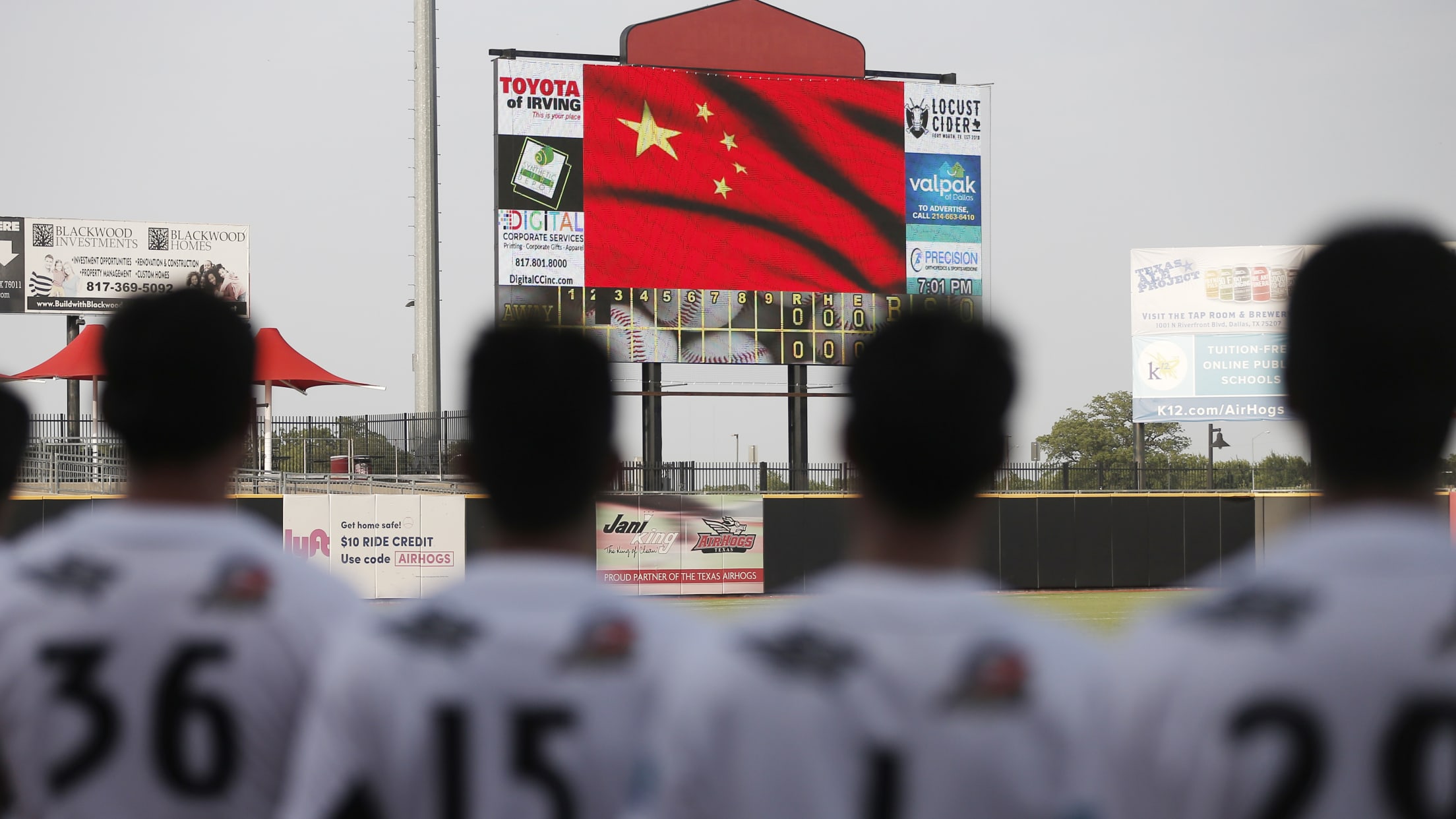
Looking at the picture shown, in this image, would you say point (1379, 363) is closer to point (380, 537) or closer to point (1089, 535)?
point (380, 537)

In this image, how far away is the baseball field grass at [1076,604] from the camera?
20359mm

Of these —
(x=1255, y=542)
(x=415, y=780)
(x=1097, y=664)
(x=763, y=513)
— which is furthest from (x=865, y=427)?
(x=1255, y=542)

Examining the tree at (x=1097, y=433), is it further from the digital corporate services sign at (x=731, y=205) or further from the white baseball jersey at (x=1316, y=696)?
the white baseball jersey at (x=1316, y=696)

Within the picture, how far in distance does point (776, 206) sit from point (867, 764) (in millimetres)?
25613

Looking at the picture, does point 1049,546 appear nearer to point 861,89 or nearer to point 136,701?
point 861,89

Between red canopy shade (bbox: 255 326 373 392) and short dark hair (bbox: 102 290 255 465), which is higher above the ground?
red canopy shade (bbox: 255 326 373 392)

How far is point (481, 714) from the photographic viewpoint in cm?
194

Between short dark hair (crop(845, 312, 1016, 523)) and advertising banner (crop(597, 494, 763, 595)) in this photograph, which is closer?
short dark hair (crop(845, 312, 1016, 523))

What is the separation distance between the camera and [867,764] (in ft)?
5.73

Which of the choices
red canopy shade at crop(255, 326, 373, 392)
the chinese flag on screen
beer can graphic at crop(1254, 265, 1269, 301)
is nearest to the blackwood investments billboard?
red canopy shade at crop(255, 326, 373, 392)

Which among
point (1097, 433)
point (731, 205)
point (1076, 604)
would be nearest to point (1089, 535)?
point (1076, 604)

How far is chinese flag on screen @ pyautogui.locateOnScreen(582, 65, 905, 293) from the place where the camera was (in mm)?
26047

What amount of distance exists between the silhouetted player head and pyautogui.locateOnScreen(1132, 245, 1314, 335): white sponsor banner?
38957 mm

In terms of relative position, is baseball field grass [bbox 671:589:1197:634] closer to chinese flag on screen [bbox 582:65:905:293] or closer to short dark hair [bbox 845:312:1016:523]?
chinese flag on screen [bbox 582:65:905:293]
